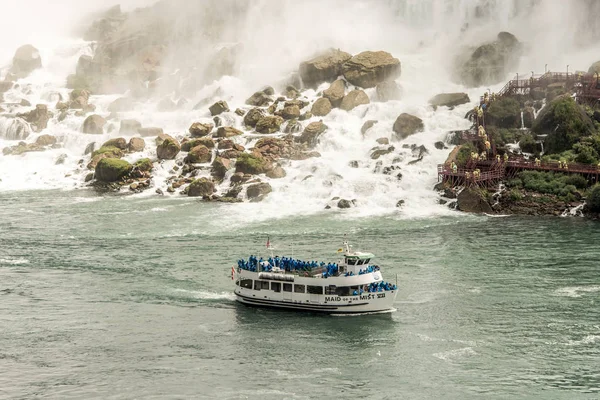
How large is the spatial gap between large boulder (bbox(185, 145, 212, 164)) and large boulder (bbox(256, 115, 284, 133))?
12.5 m

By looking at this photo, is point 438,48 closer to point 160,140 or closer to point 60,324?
point 160,140

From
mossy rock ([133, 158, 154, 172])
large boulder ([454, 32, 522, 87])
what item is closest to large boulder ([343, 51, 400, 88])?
large boulder ([454, 32, 522, 87])

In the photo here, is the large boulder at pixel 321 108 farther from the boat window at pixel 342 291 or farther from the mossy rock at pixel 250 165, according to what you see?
the boat window at pixel 342 291

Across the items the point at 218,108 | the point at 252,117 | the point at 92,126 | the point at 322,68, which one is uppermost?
the point at 322,68

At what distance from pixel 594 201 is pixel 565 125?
19139 mm

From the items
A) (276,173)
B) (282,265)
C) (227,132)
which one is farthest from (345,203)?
(282,265)

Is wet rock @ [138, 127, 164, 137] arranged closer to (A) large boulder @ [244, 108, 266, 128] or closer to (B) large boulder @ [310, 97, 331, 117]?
(A) large boulder @ [244, 108, 266, 128]

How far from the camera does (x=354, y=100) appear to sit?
481ft

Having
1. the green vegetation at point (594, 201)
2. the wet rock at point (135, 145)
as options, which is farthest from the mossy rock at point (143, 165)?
the green vegetation at point (594, 201)

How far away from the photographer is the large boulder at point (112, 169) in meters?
132

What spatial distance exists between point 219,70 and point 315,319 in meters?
115

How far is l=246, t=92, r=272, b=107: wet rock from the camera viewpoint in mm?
155500

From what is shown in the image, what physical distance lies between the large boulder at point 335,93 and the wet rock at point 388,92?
261 inches

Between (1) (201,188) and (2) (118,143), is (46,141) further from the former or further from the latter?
(1) (201,188)
